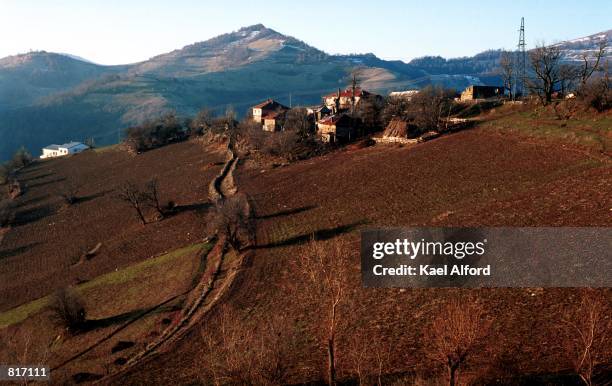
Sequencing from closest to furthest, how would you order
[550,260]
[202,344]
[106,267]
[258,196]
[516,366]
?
1. [516,366]
2. [550,260]
3. [202,344]
4. [106,267]
5. [258,196]

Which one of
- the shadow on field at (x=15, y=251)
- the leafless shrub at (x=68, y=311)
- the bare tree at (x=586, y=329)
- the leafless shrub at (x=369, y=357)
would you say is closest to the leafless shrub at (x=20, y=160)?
the shadow on field at (x=15, y=251)

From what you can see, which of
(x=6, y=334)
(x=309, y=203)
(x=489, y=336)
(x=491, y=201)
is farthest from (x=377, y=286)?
(x=6, y=334)

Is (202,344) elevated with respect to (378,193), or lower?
lower

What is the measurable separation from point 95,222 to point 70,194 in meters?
18.6

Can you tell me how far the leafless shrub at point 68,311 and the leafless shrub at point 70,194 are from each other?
47.3 m

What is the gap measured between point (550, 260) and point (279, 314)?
A: 15.4 meters

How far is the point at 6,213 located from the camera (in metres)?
73.8

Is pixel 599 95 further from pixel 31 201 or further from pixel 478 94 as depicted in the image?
pixel 31 201

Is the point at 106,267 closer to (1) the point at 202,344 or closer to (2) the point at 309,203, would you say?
(2) the point at 309,203

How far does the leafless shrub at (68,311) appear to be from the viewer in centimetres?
3488

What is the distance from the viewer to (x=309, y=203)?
5066 centimetres

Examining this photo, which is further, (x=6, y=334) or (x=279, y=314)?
(x=6, y=334)

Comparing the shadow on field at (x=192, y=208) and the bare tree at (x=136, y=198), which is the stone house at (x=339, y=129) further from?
the bare tree at (x=136, y=198)

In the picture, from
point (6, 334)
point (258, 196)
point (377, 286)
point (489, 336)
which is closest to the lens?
point (489, 336)
